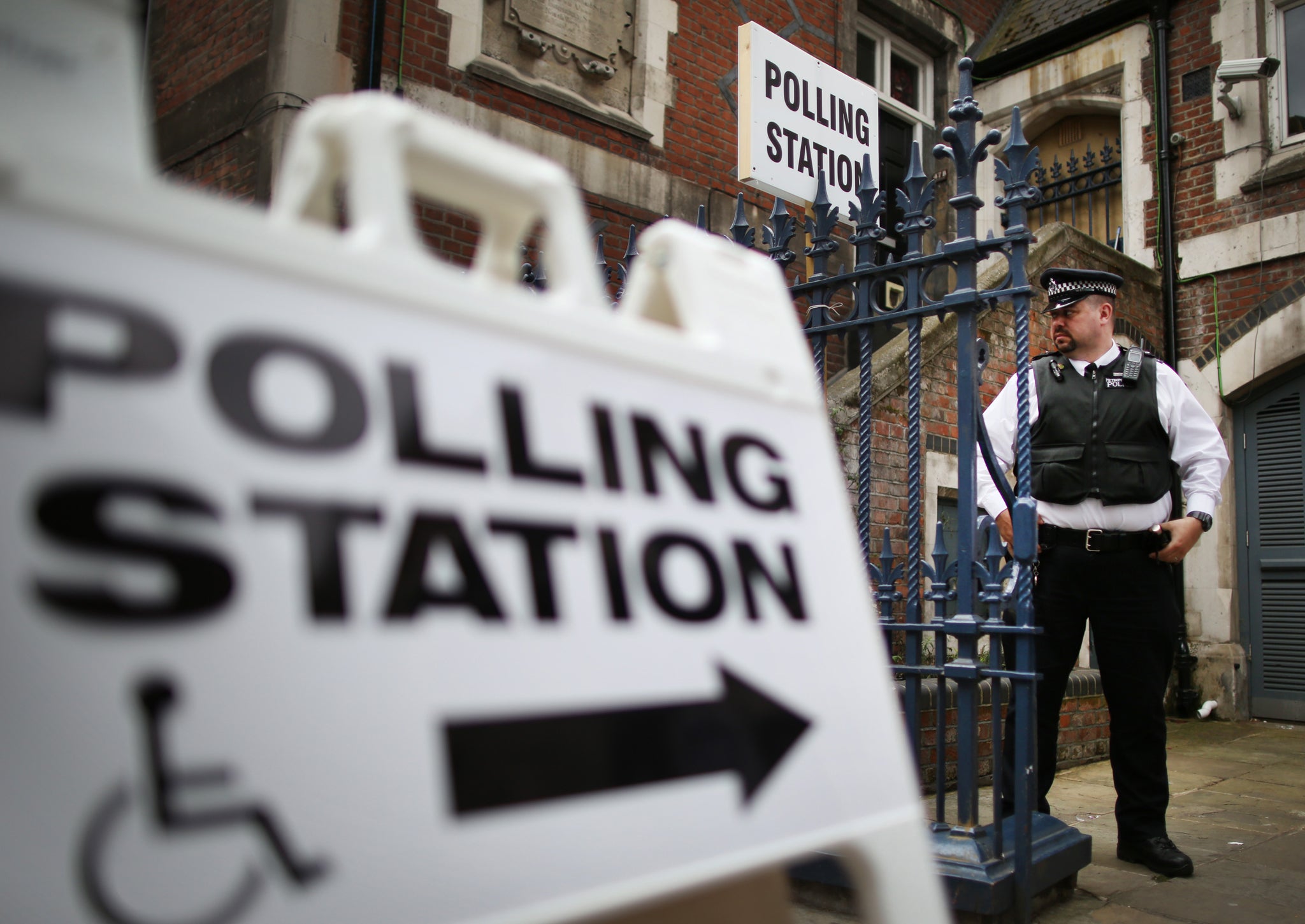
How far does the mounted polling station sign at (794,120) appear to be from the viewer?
4.46 metres

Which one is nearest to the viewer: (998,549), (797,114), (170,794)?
(170,794)

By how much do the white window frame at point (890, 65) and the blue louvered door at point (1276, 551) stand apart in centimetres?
442

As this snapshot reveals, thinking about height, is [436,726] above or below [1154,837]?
above

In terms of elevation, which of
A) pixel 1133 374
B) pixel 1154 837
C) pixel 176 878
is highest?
pixel 1133 374

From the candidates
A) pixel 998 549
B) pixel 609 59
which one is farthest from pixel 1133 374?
pixel 609 59

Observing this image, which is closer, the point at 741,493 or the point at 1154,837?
the point at 741,493

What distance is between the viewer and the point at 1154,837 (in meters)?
3.15

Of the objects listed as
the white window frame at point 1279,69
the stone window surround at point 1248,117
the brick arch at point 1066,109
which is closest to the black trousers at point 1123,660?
the stone window surround at point 1248,117

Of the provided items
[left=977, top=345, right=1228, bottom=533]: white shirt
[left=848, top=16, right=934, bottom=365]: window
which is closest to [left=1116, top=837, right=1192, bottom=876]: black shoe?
[left=977, top=345, right=1228, bottom=533]: white shirt

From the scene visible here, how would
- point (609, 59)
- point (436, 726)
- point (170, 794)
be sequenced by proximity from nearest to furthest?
point (170, 794)
point (436, 726)
point (609, 59)

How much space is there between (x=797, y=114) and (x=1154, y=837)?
11.6ft

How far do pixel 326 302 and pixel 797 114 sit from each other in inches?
169

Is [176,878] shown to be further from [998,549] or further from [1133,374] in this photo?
[1133,374]

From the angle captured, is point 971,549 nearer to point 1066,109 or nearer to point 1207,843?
point 1207,843
